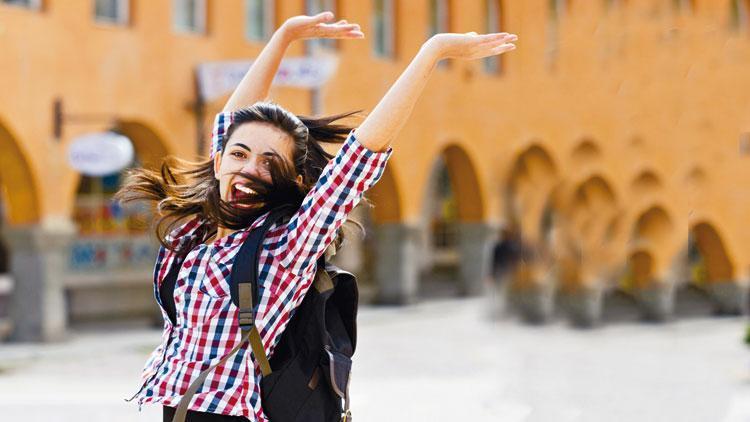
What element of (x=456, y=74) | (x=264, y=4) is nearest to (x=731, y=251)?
(x=456, y=74)

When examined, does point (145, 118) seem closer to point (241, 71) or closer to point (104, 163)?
point (241, 71)

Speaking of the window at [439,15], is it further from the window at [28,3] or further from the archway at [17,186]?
the archway at [17,186]

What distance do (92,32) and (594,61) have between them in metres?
10.4

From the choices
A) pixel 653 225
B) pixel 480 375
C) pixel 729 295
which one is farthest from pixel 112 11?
pixel 729 295

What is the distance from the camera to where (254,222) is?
3.16 meters

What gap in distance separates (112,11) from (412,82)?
50.3 ft

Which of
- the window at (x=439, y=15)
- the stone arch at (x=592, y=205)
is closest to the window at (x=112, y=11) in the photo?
the stone arch at (x=592, y=205)

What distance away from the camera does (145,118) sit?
17.8m

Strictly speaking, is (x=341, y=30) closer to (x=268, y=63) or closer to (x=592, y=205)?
(x=268, y=63)

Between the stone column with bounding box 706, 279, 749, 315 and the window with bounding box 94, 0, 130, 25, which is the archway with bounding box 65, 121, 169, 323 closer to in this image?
the window with bounding box 94, 0, 130, 25

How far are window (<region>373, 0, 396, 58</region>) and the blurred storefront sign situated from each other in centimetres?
564

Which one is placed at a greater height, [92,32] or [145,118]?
[92,32]

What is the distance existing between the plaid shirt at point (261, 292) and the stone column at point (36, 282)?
13.4 m

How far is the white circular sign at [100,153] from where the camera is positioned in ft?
49.9
